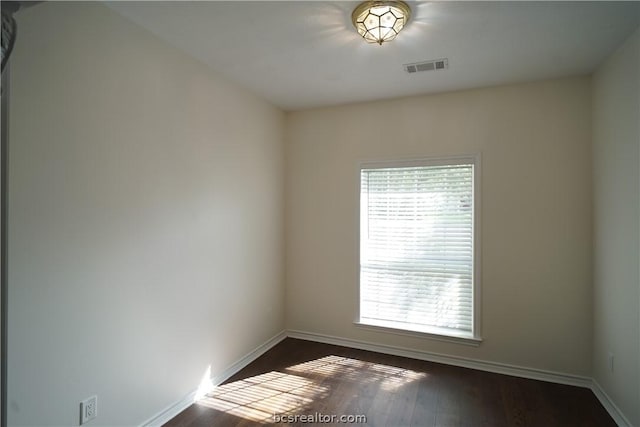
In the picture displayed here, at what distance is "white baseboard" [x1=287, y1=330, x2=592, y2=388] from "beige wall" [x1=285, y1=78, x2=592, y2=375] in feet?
0.17

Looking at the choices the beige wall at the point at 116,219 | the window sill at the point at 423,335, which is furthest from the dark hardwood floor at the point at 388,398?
the beige wall at the point at 116,219

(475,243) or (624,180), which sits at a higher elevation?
(624,180)

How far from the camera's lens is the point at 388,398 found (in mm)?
2477

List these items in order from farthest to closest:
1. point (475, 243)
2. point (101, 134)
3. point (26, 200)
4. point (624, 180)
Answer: point (475, 243)
point (624, 180)
point (101, 134)
point (26, 200)

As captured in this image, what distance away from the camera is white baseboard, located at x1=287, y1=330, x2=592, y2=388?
2.69 m

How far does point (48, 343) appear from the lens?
5.15 ft

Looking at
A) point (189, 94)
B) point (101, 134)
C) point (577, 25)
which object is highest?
point (577, 25)

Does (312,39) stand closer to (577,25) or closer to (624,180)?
(577,25)

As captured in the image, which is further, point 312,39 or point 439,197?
point 439,197

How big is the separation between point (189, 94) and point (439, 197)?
7.79ft

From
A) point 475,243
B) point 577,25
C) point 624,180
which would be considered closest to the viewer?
point 577,25

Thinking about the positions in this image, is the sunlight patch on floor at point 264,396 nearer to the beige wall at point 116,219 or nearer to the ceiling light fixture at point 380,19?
the beige wall at point 116,219

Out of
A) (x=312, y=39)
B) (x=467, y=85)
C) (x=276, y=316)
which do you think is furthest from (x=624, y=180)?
(x=276, y=316)

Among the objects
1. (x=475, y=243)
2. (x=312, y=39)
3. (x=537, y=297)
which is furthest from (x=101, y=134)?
(x=537, y=297)
